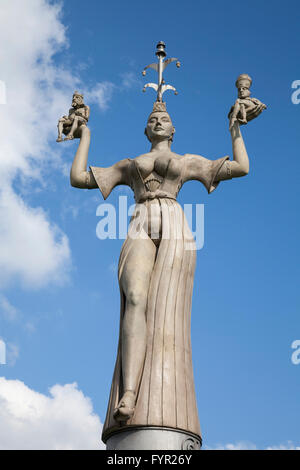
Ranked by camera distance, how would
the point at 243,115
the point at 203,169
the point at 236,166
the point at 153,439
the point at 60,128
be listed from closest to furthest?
the point at 153,439
the point at 236,166
the point at 203,169
the point at 243,115
the point at 60,128

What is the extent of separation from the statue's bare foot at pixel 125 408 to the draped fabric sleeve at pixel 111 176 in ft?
11.5

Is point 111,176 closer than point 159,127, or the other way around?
point 111,176

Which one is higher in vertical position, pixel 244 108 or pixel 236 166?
pixel 244 108

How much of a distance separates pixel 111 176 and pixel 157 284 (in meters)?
2.21

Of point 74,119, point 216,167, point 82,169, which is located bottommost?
point 216,167

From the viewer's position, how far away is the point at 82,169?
10242 millimetres

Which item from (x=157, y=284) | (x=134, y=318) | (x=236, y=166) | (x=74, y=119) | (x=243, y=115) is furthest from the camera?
(x=74, y=119)

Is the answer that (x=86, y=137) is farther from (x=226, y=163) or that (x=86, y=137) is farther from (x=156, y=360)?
(x=156, y=360)

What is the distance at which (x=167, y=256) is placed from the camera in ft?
30.0

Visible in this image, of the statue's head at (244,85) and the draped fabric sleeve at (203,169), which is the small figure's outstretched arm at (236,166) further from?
the statue's head at (244,85)

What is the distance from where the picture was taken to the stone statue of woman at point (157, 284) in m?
7.96

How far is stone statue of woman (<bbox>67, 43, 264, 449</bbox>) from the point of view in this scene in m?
7.96

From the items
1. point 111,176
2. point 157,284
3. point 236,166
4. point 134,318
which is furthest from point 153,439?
point 236,166

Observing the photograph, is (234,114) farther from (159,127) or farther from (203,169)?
(159,127)
